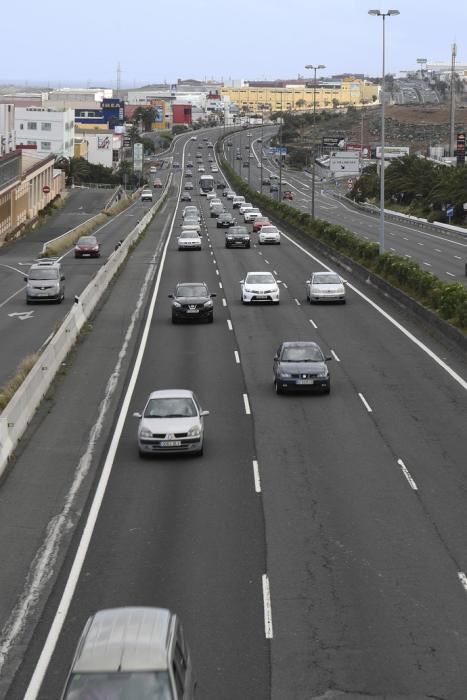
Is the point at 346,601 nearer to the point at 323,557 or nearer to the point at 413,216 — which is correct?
the point at 323,557

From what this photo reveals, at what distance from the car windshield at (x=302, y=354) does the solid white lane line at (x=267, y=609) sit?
14.5 metres

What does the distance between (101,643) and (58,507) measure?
34.8 feet

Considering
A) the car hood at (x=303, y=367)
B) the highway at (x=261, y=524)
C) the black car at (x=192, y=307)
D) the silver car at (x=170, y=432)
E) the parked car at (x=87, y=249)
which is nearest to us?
the highway at (x=261, y=524)

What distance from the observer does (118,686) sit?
11.0m

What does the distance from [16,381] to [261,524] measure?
12.8 m

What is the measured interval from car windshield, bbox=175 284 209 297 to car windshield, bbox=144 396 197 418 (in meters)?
19.4

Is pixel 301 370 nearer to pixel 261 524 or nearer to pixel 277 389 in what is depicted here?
pixel 277 389

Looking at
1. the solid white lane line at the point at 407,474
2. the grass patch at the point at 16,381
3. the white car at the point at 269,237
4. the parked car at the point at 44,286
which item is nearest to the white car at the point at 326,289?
the parked car at the point at 44,286

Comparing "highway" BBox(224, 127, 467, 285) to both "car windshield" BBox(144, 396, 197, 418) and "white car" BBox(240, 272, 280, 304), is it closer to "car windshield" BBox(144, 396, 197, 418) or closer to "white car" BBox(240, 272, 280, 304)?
"white car" BBox(240, 272, 280, 304)

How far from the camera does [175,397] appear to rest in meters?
26.0

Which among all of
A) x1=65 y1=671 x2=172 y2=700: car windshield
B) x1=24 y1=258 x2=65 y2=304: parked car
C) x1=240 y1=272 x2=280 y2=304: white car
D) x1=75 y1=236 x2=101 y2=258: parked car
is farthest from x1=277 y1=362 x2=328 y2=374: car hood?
x1=75 y1=236 x2=101 y2=258: parked car

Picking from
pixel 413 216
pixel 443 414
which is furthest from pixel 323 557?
pixel 413 216

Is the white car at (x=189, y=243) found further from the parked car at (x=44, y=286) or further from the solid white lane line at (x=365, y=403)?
the solid white lane line at (x=365, y=403)

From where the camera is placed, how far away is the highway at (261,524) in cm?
1495
